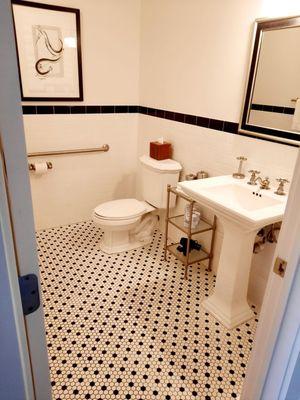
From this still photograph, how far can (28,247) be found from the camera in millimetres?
554

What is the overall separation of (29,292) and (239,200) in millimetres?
1543

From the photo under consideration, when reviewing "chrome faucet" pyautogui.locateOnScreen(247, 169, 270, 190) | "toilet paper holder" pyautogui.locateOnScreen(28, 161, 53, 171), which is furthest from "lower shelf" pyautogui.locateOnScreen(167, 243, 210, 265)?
"toilet paper holder" pyautogui.locateOnScreen(28, 161, 53, 171)

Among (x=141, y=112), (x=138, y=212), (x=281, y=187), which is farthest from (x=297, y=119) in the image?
(x=141, y=112)

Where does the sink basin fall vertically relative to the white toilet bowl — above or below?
above

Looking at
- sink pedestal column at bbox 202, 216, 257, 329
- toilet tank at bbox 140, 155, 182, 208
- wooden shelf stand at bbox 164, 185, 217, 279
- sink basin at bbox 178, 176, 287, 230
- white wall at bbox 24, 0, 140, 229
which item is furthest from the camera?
white wall at bbox 24, 0, 140, 229

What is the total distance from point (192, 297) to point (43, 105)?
6.71 ft

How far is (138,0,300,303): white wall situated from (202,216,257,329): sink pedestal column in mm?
A: 211

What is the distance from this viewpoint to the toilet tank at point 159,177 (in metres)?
2.47

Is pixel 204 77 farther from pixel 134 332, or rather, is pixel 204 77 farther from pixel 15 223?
pixel 15 223

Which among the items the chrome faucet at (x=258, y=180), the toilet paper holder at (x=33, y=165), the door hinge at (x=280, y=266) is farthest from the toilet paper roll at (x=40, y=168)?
the door hinge at (x=280, y=266)

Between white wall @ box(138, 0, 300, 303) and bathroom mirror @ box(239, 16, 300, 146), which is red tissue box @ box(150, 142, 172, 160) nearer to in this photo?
white wall @ box(138, 0, 300, 303)

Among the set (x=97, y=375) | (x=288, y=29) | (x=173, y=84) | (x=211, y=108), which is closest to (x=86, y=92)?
(x=173, y=84)

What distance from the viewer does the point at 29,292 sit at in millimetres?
581

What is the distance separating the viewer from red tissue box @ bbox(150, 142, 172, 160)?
2.53 meters
